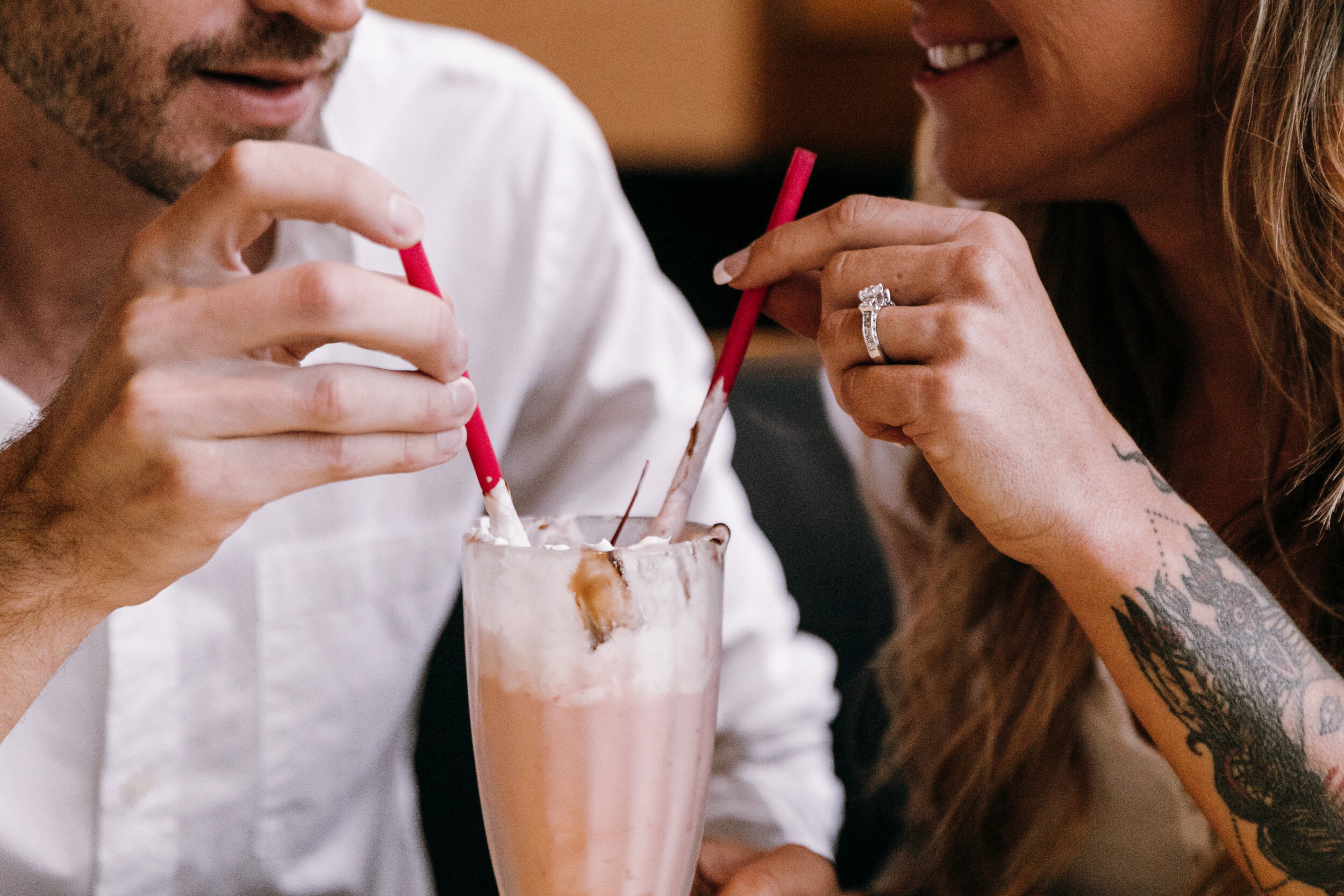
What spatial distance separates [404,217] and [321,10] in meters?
0.41

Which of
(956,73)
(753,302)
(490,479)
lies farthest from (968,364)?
(956,73)

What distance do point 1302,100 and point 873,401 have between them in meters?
0.44

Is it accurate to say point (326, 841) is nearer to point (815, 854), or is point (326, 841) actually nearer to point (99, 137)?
point (815, 854)

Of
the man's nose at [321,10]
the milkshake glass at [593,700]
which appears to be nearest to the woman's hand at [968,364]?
the milkshake glass at [593,700]

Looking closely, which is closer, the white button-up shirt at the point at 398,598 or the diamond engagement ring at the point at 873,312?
the diamond engagement ring at the point at 873,312

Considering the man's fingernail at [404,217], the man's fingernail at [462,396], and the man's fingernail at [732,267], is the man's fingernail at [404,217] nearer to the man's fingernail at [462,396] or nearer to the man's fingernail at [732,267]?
the man's fingernail at [462,396]

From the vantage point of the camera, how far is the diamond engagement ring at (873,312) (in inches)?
28.5

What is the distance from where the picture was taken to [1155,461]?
119 centimetres

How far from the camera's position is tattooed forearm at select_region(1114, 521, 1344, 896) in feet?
2.51

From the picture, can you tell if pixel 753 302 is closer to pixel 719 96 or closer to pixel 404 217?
pixel 404 217

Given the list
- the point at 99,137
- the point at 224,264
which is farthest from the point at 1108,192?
the point at 99,137

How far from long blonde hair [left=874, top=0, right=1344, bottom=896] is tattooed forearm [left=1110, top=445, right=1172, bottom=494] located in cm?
17

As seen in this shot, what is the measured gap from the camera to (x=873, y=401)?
731mm

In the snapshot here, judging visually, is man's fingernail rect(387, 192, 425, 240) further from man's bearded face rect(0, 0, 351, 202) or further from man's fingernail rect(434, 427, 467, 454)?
man's bearded face rect(0, 0, 351, 202)
